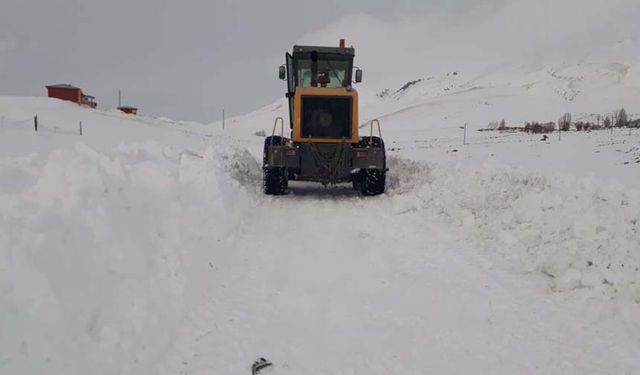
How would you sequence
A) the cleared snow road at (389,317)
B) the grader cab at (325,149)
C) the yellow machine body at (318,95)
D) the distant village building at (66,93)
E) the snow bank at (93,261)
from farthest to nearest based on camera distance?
the distant village building at (66,93)
the yellow machine body at (318,95)
the grader cab at (325,149)
the cleared snow road at (389,317)
the snow bank at (93,261)

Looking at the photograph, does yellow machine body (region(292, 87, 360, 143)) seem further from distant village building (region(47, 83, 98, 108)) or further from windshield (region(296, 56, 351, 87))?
distant village building (region(47, 83, 98, 108))

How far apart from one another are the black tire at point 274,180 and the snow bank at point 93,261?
419cm

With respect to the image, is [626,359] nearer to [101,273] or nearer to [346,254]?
[346,254]

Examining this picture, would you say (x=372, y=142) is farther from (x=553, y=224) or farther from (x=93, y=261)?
(x=93, y=261)

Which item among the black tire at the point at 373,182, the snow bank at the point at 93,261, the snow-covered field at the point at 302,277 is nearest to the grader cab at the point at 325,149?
the black tire at the point at 373,182

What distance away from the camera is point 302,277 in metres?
5.15

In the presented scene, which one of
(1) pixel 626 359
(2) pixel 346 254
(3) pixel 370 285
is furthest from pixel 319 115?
(1) pixel 626 359

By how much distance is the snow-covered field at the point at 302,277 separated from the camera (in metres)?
3.29

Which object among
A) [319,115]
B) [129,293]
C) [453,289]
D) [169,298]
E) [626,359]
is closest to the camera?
[626,359]

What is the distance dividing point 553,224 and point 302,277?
3.19m

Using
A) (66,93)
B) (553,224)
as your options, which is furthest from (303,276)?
(66,93)

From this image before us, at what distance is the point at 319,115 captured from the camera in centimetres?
1109

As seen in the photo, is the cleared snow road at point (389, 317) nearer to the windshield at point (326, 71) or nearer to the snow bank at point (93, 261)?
the snow bank at point (93, 261)

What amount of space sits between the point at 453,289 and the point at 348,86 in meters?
→ 8.11
